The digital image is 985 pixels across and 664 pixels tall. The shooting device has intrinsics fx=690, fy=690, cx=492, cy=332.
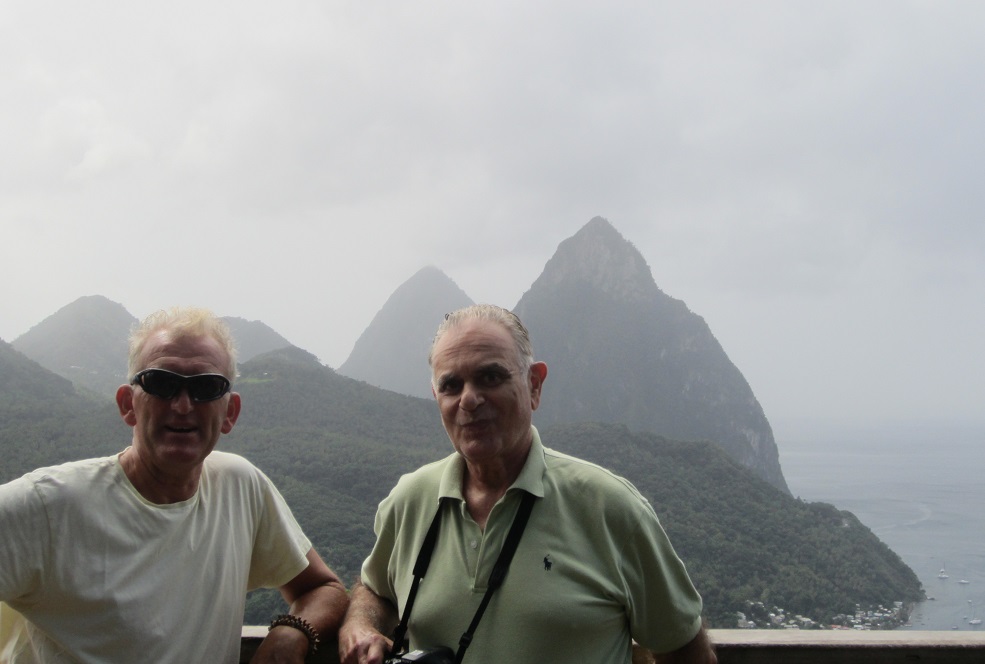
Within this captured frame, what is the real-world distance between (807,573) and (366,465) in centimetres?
1763

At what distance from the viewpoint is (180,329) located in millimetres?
2176

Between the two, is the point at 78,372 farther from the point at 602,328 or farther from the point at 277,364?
the point at 602,328

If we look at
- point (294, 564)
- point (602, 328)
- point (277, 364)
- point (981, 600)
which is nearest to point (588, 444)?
point (981, 600)

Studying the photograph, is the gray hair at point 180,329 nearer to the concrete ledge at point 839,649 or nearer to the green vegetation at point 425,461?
the concrete ledge at point 839,649

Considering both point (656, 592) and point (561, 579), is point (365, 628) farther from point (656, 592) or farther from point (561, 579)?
point (656, 592)

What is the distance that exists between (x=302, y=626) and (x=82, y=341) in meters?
75.2

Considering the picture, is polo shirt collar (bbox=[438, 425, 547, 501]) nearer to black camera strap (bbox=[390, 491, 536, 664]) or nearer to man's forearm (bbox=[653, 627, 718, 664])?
black camera strap (bbox=[390, 491, 536, 664])

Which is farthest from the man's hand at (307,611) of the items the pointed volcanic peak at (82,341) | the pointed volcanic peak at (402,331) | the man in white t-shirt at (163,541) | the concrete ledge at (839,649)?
the pointed volcanic peak at (402,331)

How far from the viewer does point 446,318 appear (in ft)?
7.51

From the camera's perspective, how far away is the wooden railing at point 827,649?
221cm

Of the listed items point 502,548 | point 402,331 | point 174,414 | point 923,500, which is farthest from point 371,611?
point 402,331

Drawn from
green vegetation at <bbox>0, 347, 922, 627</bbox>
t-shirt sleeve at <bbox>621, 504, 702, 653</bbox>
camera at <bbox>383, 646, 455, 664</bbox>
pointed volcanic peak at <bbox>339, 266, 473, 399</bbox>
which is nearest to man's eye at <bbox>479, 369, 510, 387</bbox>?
t-shirt sleeve at <bbox>621, 504, 702, 653</bbox>

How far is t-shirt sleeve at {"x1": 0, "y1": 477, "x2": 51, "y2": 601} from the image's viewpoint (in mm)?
1793

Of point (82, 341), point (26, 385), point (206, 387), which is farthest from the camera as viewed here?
point (82, 341)
